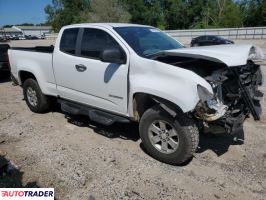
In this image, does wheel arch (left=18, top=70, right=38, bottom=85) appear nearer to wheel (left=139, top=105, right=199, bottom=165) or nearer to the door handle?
the door handle

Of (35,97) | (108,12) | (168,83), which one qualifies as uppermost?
(108,12)

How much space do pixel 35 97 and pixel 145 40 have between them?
115 inches

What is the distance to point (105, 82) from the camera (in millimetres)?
4977

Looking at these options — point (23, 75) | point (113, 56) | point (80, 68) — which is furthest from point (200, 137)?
point (23, 75)

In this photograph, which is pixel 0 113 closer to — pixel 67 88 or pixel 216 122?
pixel 67 88

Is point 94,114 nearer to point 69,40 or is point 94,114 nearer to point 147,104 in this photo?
point 147,104

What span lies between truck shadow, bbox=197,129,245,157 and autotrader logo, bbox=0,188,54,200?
2549 millimetres

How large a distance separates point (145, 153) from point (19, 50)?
3.83m

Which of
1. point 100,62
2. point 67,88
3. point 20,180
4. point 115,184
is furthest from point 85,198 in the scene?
point 67,88

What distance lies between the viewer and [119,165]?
177 inches

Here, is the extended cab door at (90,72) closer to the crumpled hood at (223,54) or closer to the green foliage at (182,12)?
the crumpled hood at (223,54)

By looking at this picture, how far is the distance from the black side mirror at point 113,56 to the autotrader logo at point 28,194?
2097mm

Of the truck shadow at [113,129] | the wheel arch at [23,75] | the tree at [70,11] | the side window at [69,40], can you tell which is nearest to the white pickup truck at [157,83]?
the side window at [69,40]

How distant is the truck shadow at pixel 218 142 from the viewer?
4.96 meters
